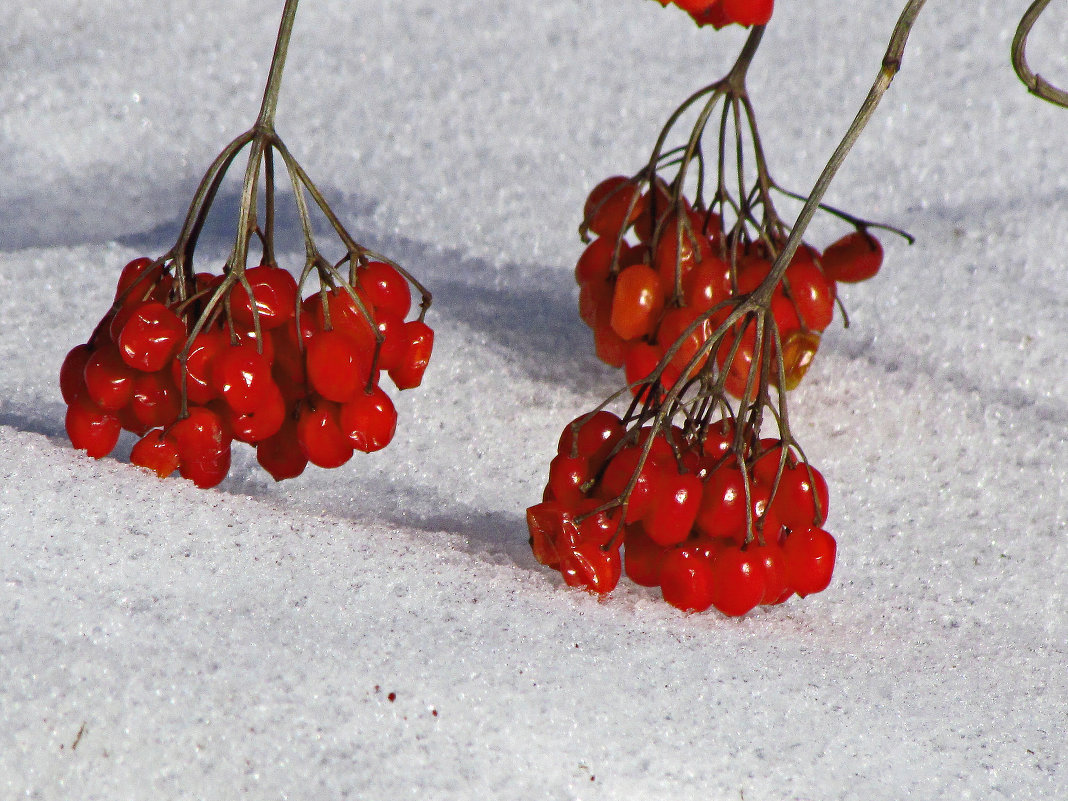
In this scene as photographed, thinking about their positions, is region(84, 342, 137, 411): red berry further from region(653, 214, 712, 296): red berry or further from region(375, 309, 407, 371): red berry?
region(653, 214, 712, 296): red berry

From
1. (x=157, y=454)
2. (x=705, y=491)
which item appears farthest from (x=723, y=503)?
(x=157, y=454)

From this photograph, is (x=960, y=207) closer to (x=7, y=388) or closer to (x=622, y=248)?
(x=622, y=248)

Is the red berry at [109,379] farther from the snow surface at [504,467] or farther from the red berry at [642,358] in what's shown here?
the red berry at [642,358]

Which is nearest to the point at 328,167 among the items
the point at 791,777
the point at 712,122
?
the point at 712,122

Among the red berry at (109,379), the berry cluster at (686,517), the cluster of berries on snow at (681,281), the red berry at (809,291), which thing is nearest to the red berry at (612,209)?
the cluster of berries on snow at (681,281)

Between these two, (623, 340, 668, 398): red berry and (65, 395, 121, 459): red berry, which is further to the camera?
(623, 340, 668, 398): red berry

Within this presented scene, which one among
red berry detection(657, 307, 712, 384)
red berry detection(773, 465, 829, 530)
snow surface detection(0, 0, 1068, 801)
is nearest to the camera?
snow surface detection(0, 0, 1068, 801)

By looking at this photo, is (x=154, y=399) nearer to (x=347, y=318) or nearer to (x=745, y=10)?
(x=347, y=318)

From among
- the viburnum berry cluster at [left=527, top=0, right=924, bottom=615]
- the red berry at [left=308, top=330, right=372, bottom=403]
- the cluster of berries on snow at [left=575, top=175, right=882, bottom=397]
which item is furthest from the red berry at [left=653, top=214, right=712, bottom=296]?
the red berry at [left=308, top=330, right=372, bottom=403]
